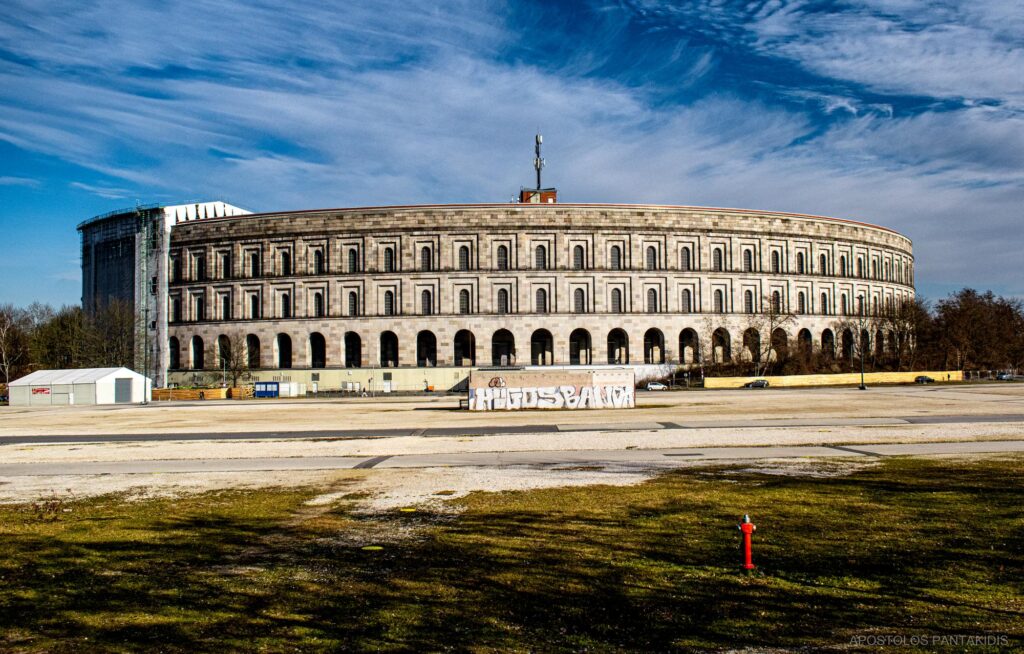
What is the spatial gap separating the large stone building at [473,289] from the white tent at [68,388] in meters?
17.6

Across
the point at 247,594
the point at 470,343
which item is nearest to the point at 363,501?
the point at 247,594

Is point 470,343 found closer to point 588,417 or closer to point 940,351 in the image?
point 588,417

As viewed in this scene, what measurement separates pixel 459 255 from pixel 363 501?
67542mm

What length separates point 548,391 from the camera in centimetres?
4531

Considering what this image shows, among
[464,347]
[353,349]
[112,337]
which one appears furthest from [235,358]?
Result: [464,347]

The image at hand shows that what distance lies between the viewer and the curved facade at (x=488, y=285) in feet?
266

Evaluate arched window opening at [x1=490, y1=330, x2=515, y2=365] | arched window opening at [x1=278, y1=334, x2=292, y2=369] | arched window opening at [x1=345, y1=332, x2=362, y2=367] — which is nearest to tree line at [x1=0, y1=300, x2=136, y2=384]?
arched window opening at [x1=278, y1=334, x2=292, y2=369]

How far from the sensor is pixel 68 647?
278 inches

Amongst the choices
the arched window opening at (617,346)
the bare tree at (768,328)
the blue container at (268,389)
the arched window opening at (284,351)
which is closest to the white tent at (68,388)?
the blue container at (268,389)

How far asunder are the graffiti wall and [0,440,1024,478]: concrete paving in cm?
2167

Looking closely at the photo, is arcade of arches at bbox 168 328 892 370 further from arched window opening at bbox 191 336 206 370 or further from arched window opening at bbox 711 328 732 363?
arched window opening at bbox 191 336 206 370

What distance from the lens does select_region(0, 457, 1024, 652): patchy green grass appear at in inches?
287

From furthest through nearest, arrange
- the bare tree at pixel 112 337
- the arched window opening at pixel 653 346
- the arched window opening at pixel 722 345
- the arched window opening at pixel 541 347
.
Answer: the bare tree at pixel 112 337 < the arched window opening at pixel 722 345 < the arched window opening at pixel 653 346 < the arched window opening at pixel 541 347

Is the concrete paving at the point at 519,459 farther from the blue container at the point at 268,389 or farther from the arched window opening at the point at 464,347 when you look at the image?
the arched window opening at the point at 464,347
